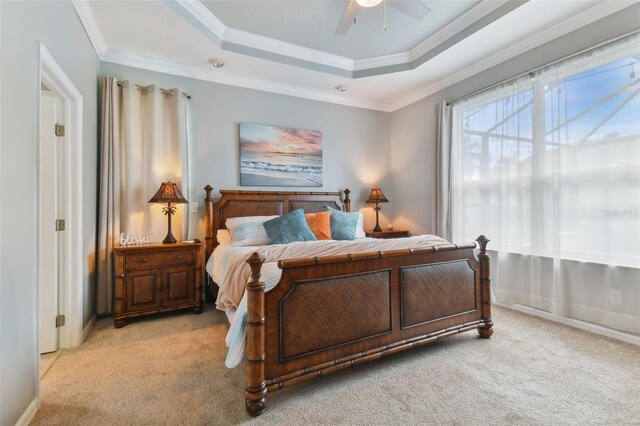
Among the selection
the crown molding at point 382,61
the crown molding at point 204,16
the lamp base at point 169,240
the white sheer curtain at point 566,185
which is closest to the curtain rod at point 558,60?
the white sheer curtain at point 566,185

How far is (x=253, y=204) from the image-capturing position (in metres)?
3.85

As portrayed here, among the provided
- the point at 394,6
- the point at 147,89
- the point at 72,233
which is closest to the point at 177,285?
the point at 72,233

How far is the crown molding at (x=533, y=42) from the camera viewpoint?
2.46 meters

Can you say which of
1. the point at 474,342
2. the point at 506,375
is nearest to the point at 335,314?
the point at 506,375

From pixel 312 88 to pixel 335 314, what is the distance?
11.2 feet

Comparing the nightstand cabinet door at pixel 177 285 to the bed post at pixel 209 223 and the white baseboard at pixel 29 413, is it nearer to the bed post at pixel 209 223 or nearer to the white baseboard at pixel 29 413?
the bed post at pixel 209 223

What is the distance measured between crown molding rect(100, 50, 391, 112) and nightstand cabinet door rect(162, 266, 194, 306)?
2.32 metres

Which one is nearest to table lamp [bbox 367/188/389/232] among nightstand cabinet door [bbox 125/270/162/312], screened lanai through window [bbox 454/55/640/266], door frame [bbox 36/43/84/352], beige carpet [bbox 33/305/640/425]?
screened lanai through window [bbox 454/55/640/266]

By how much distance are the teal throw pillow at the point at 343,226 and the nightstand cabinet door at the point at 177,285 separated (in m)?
1.68

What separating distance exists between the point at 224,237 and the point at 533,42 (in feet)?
12.7

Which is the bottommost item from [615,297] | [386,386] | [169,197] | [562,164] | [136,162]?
[386,386]

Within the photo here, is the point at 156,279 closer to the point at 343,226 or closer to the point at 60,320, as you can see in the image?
the point at 60,320

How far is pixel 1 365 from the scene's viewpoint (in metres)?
1.32

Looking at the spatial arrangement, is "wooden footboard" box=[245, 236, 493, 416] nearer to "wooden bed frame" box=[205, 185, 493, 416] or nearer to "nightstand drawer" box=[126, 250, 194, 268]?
"wooden bed frame" box=[205, 185, 493, 416]
